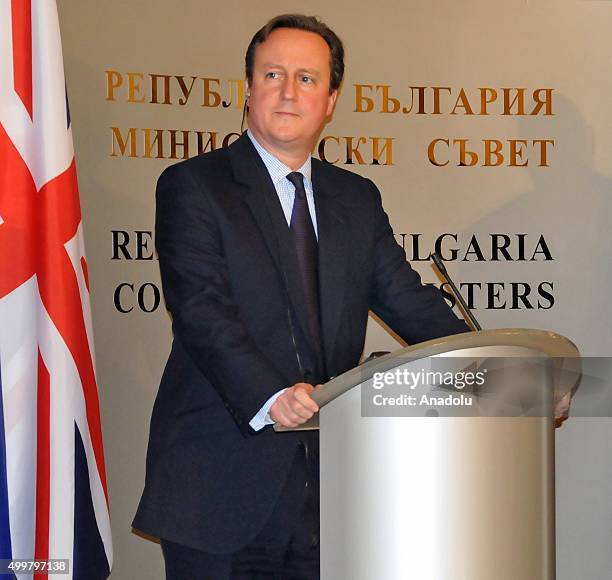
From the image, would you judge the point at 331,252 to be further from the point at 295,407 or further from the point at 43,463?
the point at 43,463

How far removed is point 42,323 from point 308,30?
0.97m

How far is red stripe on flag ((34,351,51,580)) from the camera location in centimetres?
227

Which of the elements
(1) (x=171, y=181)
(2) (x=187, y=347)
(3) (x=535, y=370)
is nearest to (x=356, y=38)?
(1) (x=171, y=181)

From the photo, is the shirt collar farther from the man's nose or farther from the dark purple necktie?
the man's nose

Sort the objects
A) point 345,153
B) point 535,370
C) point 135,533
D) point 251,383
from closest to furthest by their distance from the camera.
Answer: point 535,370 < point 251,383 < point 135,533 < point 345,153

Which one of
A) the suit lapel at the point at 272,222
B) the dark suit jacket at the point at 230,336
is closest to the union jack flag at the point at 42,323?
the dark suit jacket at the point at 230,336

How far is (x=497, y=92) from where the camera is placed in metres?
4.10

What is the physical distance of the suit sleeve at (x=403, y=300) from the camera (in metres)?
2.54

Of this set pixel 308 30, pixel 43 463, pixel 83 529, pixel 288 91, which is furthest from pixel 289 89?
pixel 83 529

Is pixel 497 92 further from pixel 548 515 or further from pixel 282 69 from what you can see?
pixel 548 515

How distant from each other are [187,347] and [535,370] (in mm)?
796

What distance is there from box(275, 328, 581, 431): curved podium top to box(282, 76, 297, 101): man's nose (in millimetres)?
924

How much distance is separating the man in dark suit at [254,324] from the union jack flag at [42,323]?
0.21m

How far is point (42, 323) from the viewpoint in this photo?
91.8 inches
